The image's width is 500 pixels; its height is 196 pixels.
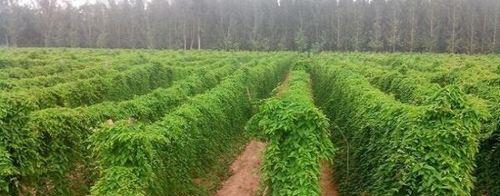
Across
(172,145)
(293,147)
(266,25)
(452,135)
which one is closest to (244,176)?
(172,145)

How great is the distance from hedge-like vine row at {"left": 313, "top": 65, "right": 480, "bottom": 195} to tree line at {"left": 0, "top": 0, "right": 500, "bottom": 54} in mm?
62655

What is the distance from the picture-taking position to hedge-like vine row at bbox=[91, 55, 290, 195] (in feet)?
31.2

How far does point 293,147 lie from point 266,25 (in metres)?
78.8

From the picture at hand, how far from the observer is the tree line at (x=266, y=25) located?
76000 mm

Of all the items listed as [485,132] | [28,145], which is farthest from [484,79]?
[28,145]

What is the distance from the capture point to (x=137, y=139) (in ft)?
31.8

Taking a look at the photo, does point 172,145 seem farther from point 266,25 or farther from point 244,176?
point 266,25

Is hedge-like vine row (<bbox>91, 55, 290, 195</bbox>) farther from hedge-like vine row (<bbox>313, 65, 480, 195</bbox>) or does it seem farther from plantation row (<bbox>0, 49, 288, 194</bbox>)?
hedge-like vine row (<bbox>313, 65, 480, 195</bbox>)

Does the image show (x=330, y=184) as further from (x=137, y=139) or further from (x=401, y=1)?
(x=401, y=1)

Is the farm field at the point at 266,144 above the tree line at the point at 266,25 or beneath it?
beneath

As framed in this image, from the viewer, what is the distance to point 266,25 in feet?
288

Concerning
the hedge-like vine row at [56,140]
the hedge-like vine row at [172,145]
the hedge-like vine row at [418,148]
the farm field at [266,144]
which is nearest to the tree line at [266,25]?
the hedge-like vine row at [172,145]

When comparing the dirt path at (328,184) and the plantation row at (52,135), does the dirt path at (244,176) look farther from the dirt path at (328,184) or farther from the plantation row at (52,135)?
the plantation row at (52,135)

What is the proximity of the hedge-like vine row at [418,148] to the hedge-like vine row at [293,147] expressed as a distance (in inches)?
55.8
